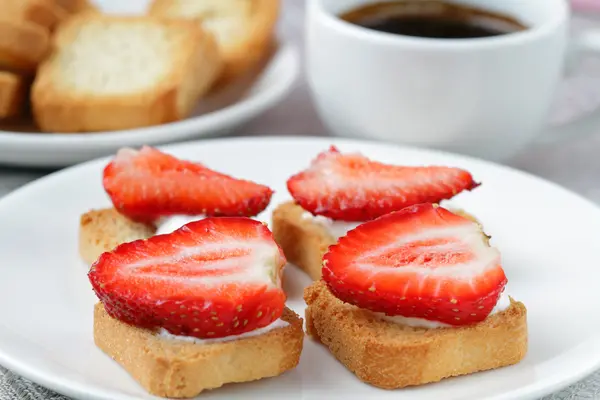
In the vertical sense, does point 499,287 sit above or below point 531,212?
above

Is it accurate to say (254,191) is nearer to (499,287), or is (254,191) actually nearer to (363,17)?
(499,287)

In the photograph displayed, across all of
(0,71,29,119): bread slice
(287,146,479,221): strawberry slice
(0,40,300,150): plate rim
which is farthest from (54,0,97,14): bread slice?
(287,146,479,221): strawberry slice

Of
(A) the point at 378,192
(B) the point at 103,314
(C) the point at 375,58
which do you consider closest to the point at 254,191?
(A) the point at 378,192

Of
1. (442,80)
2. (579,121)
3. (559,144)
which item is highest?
(442,80)

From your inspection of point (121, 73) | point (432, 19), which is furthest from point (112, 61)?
point (432, 19)

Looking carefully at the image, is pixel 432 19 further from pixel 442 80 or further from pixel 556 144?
pixel 556 144

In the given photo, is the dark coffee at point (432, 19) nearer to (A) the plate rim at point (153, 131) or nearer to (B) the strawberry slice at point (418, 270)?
(A) the plate rim at point (153, 131)

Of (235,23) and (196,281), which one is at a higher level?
(196,281)
